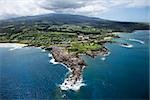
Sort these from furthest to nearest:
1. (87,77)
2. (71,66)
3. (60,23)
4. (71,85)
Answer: (60,23) < (71,66) < (87,77) < (71,85)

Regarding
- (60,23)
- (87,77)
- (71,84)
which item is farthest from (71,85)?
(60,23)

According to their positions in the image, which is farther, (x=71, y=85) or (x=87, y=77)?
(x=87, y=77)

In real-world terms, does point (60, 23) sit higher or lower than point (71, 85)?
higher

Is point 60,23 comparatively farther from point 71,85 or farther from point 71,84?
point 71,85

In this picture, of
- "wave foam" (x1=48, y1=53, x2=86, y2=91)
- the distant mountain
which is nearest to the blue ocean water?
"wave foam" (x1=48, y1=53, x2=86, y2=91)

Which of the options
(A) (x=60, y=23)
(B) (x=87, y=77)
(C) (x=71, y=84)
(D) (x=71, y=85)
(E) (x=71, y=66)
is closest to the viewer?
(D) (x=71, y=85)

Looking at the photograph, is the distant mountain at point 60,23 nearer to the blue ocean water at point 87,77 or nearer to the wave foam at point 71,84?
the blue ocean water at point 87,77

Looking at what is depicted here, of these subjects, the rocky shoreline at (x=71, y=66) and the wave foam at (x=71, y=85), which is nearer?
the wave foam at (x=71, y=85)

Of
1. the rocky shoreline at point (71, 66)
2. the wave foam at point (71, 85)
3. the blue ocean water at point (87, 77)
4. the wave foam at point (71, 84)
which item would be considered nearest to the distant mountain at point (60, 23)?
the rocky shoreline at point (71, 66)

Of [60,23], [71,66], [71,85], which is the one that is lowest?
[71,85]
